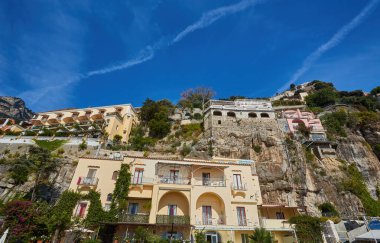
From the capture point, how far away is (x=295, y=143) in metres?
38.1

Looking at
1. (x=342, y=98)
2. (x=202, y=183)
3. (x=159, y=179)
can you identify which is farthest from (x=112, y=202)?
(x=342, y=98)

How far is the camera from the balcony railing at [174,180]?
901 inches

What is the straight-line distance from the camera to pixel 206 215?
72.7 feet

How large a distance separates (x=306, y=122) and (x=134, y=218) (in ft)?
136

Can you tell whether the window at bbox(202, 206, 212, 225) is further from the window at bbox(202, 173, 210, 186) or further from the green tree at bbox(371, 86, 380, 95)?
the green tree at bbox(371, 86, 380, 95)

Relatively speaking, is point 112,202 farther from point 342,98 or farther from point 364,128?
point 342,98

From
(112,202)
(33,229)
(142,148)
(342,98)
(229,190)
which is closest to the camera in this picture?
(33,229)

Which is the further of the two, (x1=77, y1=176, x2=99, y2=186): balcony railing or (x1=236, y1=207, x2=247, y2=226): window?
(x1=77, y1=176, x2=99, y2=186): balcony railing

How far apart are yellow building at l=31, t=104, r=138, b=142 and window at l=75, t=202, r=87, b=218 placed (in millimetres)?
22562

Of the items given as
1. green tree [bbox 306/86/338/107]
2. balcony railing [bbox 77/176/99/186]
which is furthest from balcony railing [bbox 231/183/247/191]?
green tree [bbox 306/86/338/107]

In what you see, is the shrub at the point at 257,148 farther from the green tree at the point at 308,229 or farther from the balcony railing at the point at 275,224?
the green tree at the point at 308,229

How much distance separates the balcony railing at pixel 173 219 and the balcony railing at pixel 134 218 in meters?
1.16

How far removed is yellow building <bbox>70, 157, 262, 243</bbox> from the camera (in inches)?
792

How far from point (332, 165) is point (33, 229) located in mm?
42180
